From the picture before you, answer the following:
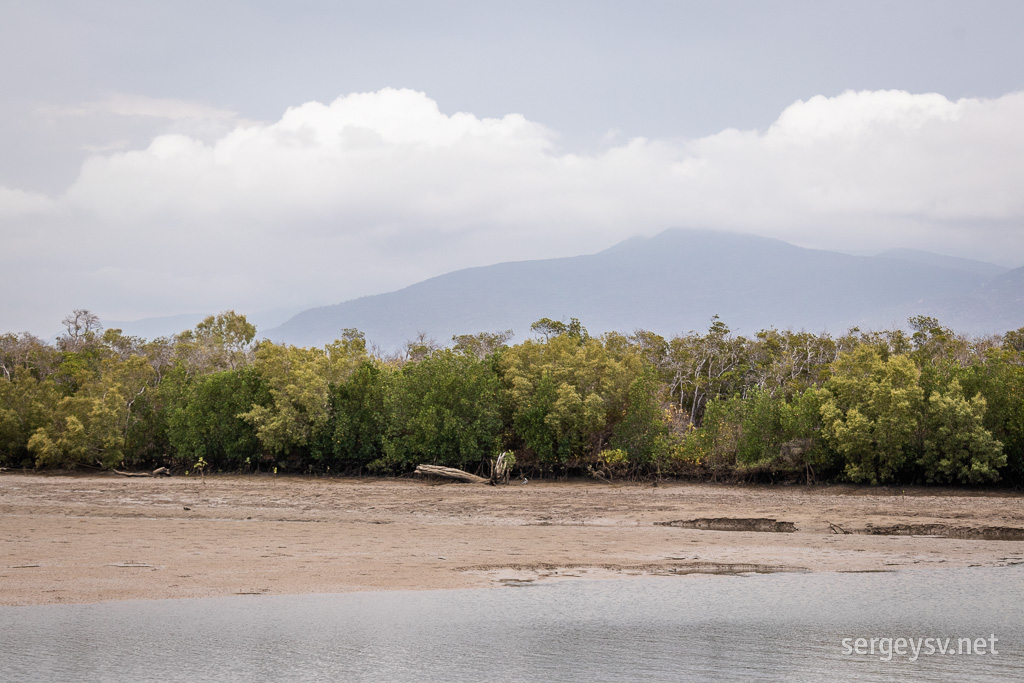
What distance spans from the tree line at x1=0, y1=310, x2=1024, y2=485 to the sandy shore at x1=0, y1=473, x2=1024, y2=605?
6.55 ft

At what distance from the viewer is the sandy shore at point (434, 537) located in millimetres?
17247

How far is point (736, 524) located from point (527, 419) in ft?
56.4

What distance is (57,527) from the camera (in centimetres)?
2359

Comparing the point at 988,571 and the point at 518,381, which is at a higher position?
the point at 518,381

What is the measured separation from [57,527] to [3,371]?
195ft

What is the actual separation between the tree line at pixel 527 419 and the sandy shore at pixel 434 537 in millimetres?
1996

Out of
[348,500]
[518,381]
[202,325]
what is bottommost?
[348,500]

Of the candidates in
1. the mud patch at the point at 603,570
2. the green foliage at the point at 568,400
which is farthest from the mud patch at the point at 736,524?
the green foliage at the point at 568,400

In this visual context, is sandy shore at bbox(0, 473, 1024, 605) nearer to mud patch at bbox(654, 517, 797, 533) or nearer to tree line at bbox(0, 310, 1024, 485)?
mud patch at bbox(654, 517, 797, 533)

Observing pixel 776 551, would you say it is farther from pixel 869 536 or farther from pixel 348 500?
pixel 348 500

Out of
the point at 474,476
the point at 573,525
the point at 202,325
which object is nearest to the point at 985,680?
the point at 573,525

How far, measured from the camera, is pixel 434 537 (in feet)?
75.3

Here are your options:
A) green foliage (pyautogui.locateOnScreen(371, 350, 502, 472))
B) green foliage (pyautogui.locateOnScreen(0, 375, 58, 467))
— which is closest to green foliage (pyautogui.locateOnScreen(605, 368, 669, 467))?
green foliage (pyautogui.locateOnScreen(371, 350, 502, 472))

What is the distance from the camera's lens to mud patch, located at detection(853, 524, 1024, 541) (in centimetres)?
2306
